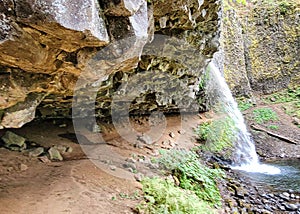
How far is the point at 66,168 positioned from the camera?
187 inches

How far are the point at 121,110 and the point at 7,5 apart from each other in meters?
5.65

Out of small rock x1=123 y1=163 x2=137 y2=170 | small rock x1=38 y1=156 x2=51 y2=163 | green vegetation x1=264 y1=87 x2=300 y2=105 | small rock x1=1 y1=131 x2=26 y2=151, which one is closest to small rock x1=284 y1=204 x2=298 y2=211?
small rock x1=123 y1=163 x2=137 y2=170

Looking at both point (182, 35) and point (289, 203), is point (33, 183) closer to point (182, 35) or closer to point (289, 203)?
point (182, 35)

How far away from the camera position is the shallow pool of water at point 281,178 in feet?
21.6

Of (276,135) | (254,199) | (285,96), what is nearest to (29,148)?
(254,199)

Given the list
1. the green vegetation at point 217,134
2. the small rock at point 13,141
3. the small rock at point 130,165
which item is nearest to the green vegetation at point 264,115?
the green vegetation at point 217,134

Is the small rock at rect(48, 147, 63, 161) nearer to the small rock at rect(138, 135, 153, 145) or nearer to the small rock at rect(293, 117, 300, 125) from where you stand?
the small rock at rect(138, 135, 153, 145)

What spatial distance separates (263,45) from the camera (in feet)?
48.0

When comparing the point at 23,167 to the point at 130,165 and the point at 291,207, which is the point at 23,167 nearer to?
A: the point at 130,165

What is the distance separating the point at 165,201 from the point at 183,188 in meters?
1.26

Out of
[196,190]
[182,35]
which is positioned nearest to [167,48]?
[182,35]

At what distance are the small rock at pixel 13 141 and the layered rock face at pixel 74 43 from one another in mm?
865

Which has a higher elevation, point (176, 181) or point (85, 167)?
point (85, 167)

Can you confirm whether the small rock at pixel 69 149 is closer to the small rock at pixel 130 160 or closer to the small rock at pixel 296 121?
the small rock at pixel 130 160
